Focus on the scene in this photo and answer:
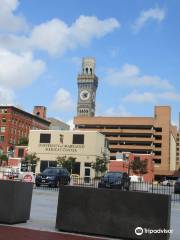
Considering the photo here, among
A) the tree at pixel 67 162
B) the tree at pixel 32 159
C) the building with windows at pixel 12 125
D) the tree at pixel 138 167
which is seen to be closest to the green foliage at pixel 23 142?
the building with windows at pixel 12 125

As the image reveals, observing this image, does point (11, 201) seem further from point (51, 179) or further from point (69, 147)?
point (69, 147)

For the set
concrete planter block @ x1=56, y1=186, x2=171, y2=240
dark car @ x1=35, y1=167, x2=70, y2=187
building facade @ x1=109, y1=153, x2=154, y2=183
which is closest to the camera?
concrete planter block @ x1=56, y1=186, x2=171, y2=240

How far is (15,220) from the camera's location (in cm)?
1003

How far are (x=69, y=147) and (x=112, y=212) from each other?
64.9 m

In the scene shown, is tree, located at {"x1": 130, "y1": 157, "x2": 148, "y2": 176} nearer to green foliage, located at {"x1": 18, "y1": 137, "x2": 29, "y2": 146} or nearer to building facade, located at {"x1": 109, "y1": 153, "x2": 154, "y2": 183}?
building facade, located at {"x1": 109, "y1": 153, "x2": 154, "y2": 183}

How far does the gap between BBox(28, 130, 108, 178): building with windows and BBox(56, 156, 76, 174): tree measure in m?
2.29

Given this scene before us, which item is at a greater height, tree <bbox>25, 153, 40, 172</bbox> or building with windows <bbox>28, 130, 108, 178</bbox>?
building with windows <bbox>28, 130, 108, 178</bbox>

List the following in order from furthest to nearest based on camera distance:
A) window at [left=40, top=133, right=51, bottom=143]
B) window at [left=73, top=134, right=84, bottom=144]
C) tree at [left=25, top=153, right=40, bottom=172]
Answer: window at [left=40, top=133, right=51, bottom=143] → window at [left=73, top=134, right=84, bottom=144] → tree at [left=25, top=153, right=40, bottom=172]

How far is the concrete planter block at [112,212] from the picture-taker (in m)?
8.66

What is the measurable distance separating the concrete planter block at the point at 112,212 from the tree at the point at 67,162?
193 ft

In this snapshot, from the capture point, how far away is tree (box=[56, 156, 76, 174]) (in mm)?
68000

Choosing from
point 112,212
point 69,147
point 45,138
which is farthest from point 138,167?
point 112,212

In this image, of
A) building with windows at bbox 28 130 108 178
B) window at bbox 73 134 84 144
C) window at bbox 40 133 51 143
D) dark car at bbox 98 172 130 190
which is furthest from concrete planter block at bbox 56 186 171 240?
window at bbox 40 133 51 143

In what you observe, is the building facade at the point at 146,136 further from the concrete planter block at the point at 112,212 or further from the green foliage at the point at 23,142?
the concrete planter block at the point at 112,212
